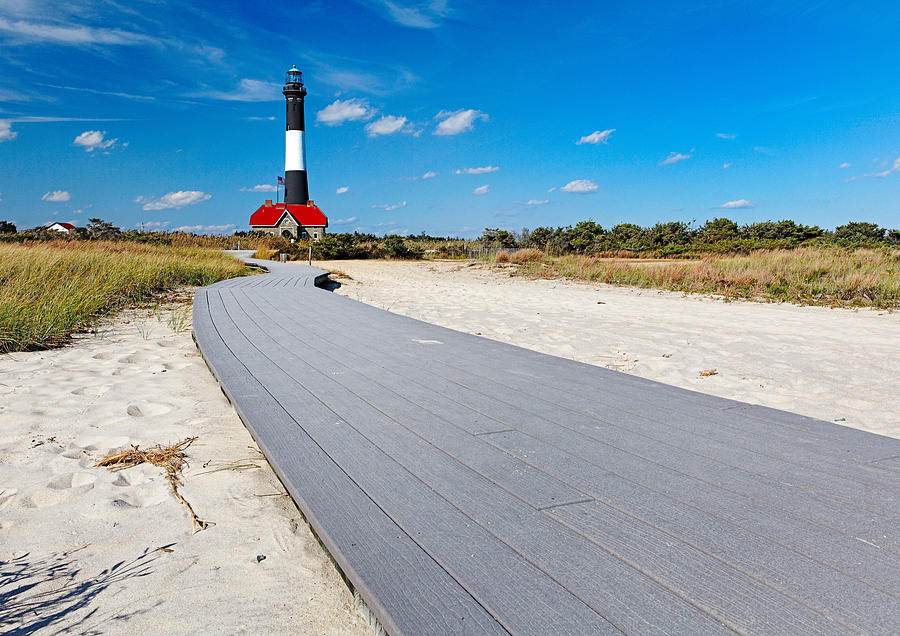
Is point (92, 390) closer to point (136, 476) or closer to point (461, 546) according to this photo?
point (136, 476)

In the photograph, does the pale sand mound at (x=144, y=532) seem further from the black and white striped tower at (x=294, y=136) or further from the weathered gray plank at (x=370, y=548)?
the black and white striped tower at (x=294, y=136)

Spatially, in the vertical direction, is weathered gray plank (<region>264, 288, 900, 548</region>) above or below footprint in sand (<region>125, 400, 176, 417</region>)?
above

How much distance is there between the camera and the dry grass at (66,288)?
446 cm

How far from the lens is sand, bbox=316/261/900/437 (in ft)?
12.5

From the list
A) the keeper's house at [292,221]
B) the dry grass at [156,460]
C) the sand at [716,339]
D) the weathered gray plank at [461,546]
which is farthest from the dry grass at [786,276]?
the keeper's house at [292,221]

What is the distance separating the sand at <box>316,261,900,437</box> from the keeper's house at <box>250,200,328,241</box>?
30517 millimetres

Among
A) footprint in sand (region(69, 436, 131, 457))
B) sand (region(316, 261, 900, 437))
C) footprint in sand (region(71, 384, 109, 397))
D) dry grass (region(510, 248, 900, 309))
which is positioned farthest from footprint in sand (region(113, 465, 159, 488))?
dry grass (region(510, 248, 900, 309))

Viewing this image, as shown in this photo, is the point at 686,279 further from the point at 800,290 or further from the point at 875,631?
the point at 875,631

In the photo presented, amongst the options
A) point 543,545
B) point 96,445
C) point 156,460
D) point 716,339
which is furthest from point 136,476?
point 716,339

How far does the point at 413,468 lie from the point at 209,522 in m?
0.75

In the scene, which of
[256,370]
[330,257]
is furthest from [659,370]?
[330,257]

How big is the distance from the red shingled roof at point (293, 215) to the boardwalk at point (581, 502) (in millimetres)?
38506

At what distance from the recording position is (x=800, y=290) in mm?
10562

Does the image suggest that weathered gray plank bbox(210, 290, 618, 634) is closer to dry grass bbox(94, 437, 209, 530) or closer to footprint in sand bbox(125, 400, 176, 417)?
dry grass bbox(94, 437, 209, 530)
